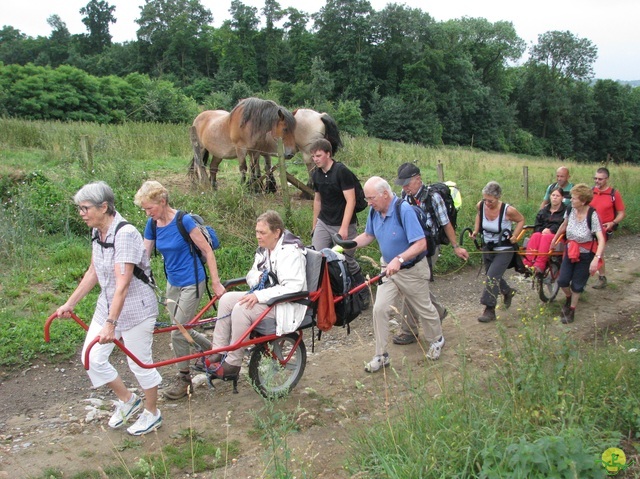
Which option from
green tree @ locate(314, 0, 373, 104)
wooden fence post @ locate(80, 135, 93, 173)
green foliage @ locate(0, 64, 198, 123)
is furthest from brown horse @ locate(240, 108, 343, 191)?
green tree @ locate(314, 0, 373, 104)

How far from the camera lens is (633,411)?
3.36 m

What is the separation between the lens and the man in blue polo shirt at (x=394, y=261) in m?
5.07

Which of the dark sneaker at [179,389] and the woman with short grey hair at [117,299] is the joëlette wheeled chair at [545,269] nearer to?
the dark sneaker at [179,389]

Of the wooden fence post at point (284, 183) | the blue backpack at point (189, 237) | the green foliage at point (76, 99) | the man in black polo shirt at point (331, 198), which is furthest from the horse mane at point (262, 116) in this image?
the green foliage at point (76, 99)

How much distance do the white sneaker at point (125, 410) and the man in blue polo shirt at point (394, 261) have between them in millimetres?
2054

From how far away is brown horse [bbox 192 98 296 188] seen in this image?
34.0 feet

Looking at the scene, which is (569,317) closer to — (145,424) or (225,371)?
(225,371)

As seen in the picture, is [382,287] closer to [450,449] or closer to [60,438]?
[450,449]

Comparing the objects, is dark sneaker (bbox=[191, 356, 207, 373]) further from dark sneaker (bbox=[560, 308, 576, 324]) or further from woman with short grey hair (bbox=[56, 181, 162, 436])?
dark sneaker (bbox=[560, 308, 576, 324])

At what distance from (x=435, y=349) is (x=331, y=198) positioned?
6.90ft

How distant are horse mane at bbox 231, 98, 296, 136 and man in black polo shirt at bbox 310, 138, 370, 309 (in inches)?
156

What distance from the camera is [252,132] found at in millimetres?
10445

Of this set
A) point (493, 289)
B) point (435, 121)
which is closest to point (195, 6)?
point (435, 121)

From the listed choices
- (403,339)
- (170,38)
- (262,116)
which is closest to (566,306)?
(403,339)
